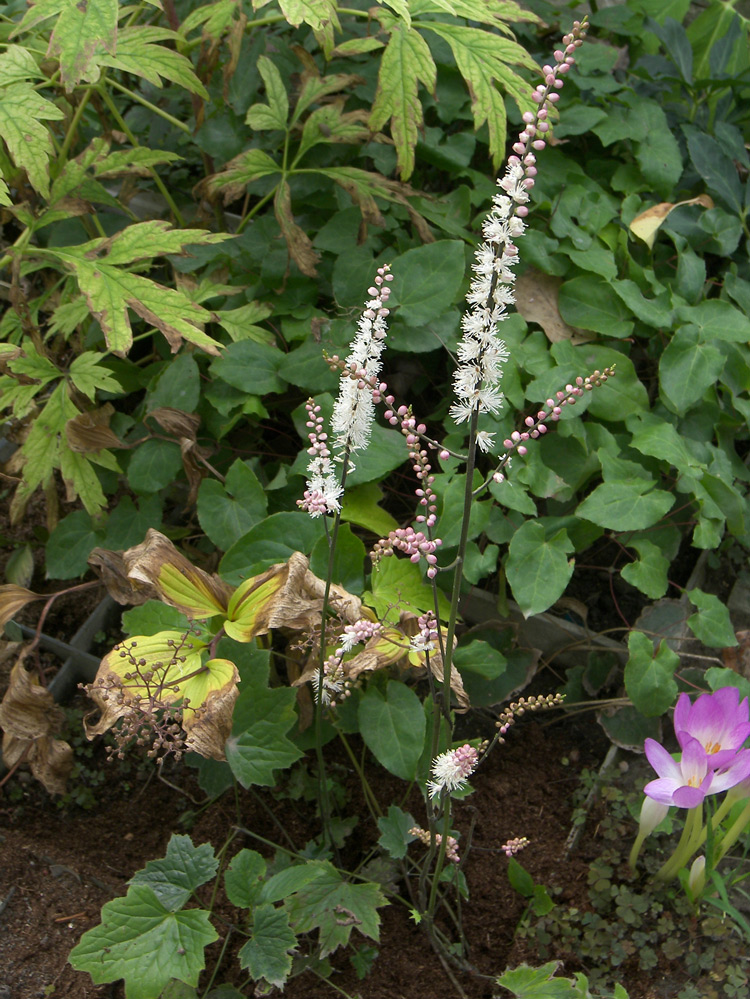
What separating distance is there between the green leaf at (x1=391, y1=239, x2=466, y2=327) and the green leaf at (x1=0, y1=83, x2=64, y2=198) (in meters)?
0.67

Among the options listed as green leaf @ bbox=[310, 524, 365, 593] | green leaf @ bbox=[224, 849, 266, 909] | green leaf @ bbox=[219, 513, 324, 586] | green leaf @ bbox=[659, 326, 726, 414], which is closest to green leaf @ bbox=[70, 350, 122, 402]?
green leaf @ bbox=[219, 513, 324, 586]

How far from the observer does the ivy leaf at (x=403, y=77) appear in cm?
148

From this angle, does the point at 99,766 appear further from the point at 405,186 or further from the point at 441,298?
the point at 405,186

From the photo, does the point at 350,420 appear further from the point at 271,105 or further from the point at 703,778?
the point at 271,105

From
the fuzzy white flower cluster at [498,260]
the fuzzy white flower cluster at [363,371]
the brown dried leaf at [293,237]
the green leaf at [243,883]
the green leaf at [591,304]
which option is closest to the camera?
the fuzzy white flower cluster at [498,260]

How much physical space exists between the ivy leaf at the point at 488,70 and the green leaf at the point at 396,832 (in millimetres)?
1179

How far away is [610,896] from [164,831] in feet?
2.74

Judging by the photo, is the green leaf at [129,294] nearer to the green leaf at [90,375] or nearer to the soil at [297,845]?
the green leaf at [90,375]

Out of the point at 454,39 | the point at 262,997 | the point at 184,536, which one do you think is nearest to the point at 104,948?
the point at 262,997

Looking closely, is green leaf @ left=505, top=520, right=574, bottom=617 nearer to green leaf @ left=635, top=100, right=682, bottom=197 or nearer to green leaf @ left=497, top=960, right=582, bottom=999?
green leaf @ left=497, top=960, right=582, bottom=999

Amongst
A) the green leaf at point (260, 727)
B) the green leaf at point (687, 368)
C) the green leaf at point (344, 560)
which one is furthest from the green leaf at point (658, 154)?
the green leaf at point (260, 727)

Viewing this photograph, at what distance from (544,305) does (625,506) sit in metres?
0.58

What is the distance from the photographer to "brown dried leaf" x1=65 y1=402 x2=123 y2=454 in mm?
1530

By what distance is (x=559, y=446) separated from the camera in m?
1.67
